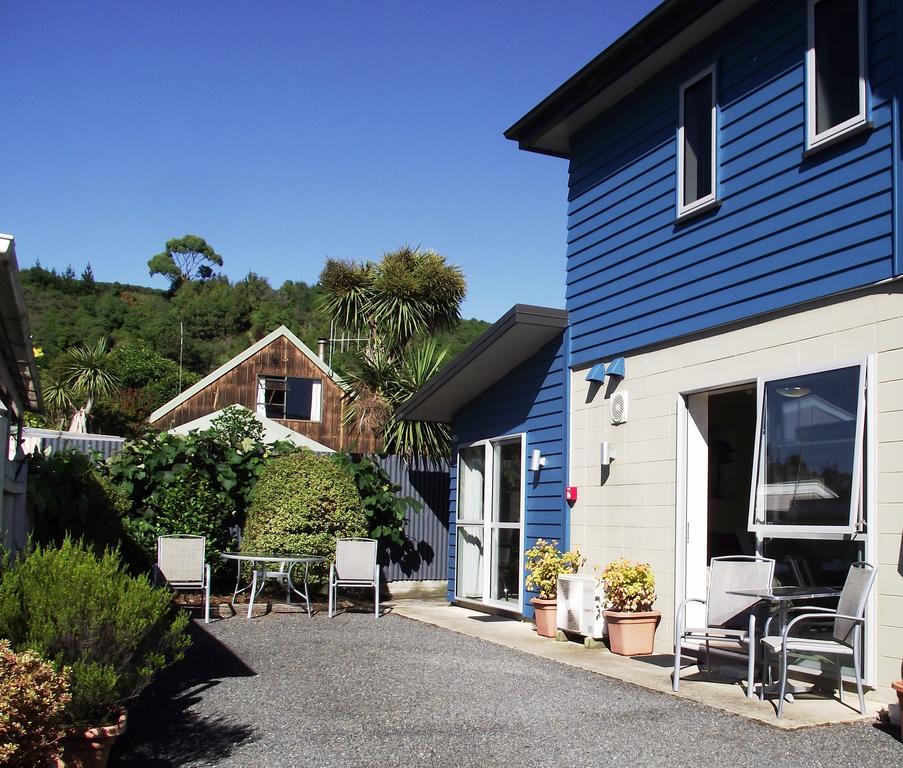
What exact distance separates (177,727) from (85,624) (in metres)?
1.29

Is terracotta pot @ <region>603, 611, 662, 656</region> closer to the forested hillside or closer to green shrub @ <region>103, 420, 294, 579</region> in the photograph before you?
green shrub @ <region>103, 420, 294, 579</region>

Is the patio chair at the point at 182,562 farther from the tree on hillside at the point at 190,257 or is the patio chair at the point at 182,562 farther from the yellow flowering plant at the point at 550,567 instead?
the tree on hillside at the point at 190,257

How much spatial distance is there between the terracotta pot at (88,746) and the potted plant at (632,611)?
4.45 metres

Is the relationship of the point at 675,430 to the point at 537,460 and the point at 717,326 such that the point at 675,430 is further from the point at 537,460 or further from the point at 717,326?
the point at 537,460

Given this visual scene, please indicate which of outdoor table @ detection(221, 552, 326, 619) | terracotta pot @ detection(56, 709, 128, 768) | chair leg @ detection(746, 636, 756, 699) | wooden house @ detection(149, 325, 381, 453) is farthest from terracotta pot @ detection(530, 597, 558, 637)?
wooden house @ detection(149, 325, 381, 453)

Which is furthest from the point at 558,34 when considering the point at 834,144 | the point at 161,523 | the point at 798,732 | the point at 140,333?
the point at 140,333

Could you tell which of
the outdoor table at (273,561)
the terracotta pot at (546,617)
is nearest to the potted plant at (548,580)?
the terracotta pot at (546,617)

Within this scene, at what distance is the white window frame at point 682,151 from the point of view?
22.6ft

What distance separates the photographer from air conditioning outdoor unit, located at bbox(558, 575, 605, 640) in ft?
25.2

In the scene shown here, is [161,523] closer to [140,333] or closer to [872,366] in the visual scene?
[872,366]

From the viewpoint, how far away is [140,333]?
150ft

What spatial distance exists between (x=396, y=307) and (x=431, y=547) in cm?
724

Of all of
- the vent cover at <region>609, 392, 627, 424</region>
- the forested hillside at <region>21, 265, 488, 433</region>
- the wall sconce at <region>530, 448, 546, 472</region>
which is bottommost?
the wall sconce at <region>530, 448, 546, 472</region>

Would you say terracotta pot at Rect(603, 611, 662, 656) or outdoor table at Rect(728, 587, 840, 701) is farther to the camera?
terracotta pot at Rect(603, 611, 662, 656)
